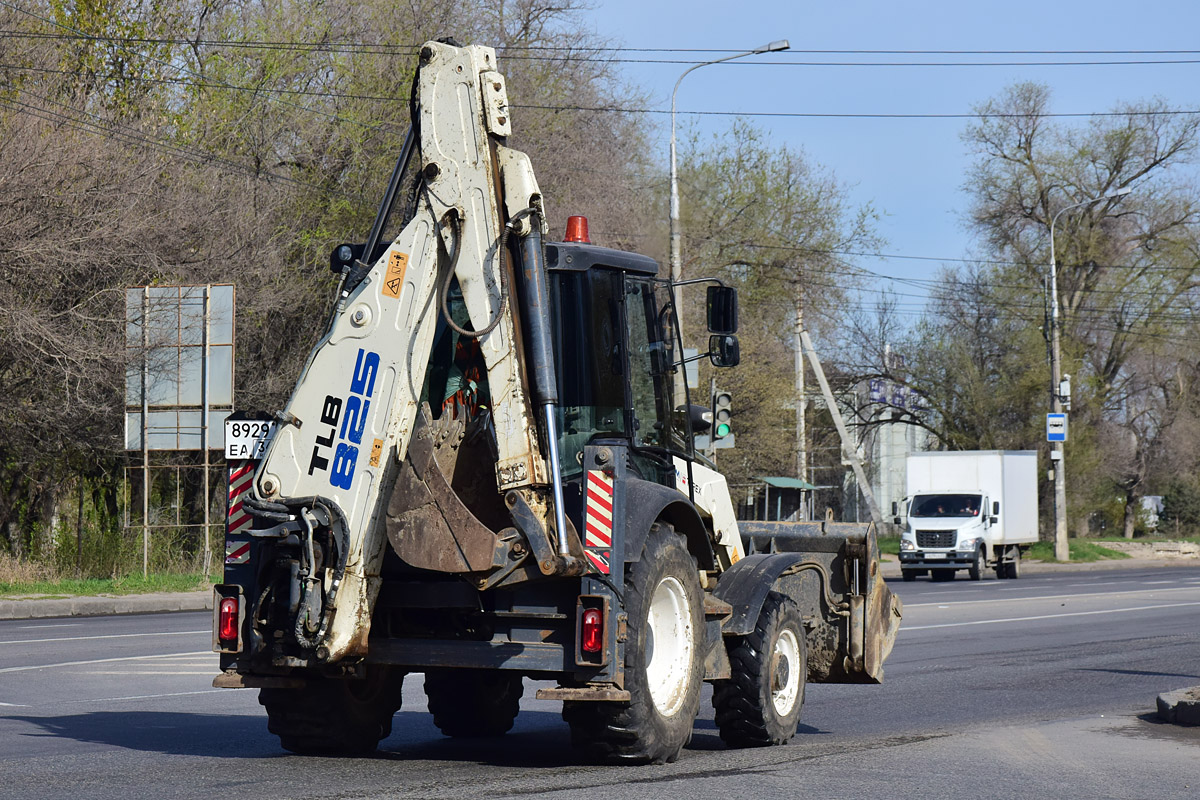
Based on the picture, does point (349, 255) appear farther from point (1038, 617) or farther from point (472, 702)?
point (1038, 617)

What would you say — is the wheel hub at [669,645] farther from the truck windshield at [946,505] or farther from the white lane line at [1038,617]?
the truck windshield at [946,505]

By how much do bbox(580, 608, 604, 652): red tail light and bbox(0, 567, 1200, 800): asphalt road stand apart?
67 centimetres

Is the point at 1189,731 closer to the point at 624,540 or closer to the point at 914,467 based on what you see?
the point at 624,540

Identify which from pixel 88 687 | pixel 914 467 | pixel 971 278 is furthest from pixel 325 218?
pixel 971 278

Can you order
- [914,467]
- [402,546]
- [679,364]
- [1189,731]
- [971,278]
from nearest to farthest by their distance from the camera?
[402,546] < [679,364] < [1189,731] < [914,467] < [971,278]

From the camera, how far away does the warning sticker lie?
8023 millimetres

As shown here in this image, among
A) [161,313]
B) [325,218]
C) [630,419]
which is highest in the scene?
[325,218]

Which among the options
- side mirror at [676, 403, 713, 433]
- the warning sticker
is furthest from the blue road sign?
the warning sticker

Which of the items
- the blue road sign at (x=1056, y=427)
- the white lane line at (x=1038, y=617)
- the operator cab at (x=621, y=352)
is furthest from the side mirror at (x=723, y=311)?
the blue road sign at (x=1056, y=427)

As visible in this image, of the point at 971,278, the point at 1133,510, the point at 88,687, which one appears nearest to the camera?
the point at 88,687

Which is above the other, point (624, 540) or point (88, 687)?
point (624, 540)

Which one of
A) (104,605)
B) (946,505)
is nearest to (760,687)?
(104,605)

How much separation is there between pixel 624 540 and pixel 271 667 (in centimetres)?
199

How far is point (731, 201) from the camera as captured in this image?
157 ft
